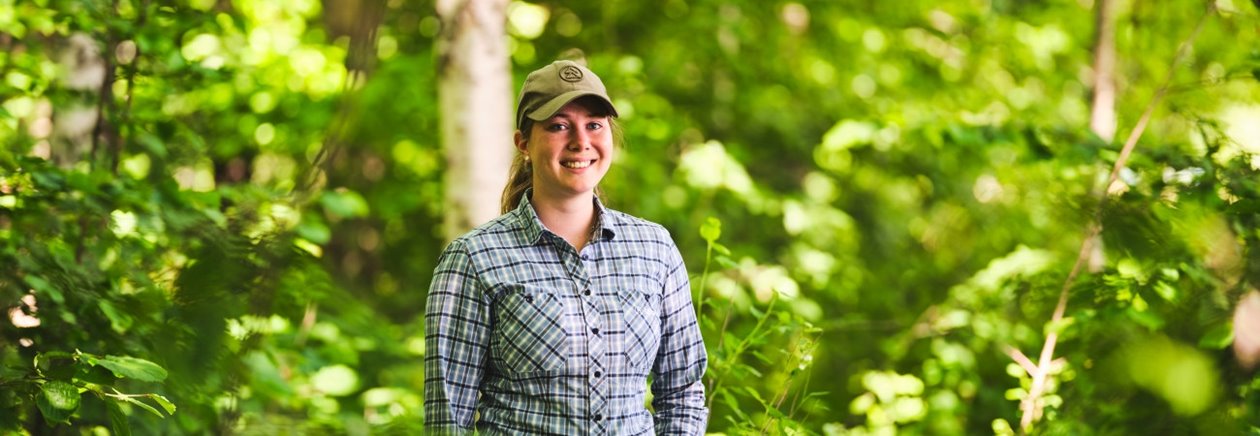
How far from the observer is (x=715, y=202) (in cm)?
690

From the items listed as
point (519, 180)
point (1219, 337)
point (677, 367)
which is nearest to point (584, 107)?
point (519, 180)

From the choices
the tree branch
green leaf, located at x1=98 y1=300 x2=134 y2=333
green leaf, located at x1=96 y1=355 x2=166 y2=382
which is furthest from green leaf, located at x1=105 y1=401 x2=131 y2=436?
the tree branch

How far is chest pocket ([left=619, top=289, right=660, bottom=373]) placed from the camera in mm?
2080

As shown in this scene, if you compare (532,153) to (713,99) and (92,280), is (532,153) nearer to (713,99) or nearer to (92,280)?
(92,280)

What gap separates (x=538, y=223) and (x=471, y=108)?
7.81 feet

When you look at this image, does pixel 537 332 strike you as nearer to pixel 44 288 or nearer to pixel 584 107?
pixel 584 107

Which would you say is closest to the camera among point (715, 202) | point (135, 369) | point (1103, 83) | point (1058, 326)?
point (135, 369)

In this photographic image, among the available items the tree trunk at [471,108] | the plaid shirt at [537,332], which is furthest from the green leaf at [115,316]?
the tree trunk at [471,108]

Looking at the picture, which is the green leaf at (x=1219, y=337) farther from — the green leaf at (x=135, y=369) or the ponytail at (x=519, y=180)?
the green leaf at (x=135, y=369)

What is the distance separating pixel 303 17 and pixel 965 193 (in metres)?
5.28

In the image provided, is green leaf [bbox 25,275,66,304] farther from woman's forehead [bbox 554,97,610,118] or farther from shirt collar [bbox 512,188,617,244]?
A: woman's forehead [bbox 554,97,610,118]

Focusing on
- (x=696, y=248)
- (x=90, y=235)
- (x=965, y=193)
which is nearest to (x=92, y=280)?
(x=90, y=235)

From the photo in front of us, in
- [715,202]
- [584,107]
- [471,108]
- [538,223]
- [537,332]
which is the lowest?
[537,332]

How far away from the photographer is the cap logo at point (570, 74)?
209 cm
